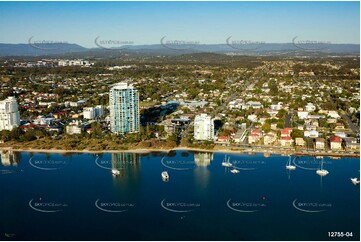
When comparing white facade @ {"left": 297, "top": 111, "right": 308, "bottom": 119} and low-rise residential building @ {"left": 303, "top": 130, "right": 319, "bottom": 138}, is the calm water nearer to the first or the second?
low-rise residential building @ {"left": 303, "top": 130, "right": 319, "bottom": 138}

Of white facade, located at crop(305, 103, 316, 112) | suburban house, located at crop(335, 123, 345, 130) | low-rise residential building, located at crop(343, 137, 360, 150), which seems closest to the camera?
low-rise residential building, located at crop(343, 137, 360, 150)

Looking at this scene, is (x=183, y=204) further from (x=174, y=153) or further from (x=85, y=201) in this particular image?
(x=174, y=153)

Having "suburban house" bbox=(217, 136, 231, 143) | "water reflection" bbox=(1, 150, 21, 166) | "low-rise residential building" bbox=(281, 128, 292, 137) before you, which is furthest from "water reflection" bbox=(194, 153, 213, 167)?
"water reflection" bbox=(1, 150, 21, 166)

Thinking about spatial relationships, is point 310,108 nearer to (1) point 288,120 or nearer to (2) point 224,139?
(1) point 288,120

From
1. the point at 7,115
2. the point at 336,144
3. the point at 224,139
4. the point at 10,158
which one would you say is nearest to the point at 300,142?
the point at 336,144

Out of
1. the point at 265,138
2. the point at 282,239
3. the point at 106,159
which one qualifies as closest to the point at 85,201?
the point at 106,159

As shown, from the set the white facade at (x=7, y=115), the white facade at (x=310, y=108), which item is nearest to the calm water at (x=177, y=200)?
the white facade at (x=7, y=115)

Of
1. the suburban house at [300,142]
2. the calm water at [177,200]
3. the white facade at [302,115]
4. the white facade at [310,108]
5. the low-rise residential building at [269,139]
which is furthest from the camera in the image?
the white facade at [310,108]

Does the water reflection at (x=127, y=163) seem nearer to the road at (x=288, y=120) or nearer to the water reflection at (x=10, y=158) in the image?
the water reflection at (x=10, y=158)

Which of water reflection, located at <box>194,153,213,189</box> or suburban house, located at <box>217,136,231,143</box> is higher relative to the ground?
suburban house, located at <box>217,136,231,143</box>
